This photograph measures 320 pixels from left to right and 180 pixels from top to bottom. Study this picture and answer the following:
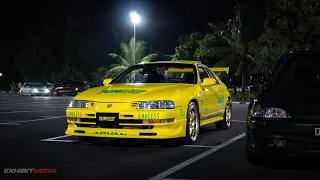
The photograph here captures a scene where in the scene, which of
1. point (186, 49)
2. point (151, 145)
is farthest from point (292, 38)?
point (151, 145)

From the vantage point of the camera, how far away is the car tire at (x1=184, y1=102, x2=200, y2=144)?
8.33m

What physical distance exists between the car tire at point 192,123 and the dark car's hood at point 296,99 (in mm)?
2196

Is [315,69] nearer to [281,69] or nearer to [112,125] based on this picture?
[281,69]

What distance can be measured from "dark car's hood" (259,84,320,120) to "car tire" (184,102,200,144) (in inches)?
86.5

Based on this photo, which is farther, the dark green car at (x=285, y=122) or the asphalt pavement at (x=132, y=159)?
the asphalt pavement at (x=132, y=159)

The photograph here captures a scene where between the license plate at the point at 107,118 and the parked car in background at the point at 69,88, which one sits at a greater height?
the parked car in background at the point at 69,88

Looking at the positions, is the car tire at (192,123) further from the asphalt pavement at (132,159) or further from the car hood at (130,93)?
the car hood at (130,93)

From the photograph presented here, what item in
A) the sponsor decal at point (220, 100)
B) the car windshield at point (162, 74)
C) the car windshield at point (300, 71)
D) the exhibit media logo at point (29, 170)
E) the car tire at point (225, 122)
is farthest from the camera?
the car tire at point (225, 122)

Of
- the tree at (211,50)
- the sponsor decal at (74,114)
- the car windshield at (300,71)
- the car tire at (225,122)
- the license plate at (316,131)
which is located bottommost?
the car tire at (225,122)

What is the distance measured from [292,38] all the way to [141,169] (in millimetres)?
24216

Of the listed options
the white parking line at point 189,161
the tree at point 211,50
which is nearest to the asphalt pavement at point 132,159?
the white parking line at point 189,161

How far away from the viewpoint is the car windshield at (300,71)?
6962 millimetres

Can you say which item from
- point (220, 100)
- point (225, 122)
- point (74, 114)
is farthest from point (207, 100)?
point (74, 114)

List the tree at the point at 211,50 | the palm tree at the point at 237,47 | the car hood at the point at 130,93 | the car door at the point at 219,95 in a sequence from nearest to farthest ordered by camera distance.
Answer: the car hood at the point at 130,93 → the car door at the point at 219,95 → the palm tree at the point at 237,47 → the tree at the point at 211,50
